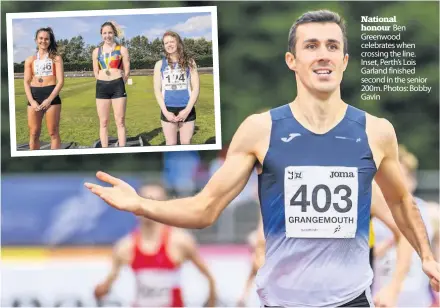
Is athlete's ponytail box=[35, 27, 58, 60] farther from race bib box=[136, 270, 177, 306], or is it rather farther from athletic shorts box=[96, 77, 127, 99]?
race bib box=[136, 270, 177, 306]

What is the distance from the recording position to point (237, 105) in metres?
5.60

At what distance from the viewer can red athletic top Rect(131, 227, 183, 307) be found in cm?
530

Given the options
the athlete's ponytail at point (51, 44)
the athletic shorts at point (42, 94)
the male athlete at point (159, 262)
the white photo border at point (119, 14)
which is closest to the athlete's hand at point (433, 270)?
the male athlete at point (159, 262)

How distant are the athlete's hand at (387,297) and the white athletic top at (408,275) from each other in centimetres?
11

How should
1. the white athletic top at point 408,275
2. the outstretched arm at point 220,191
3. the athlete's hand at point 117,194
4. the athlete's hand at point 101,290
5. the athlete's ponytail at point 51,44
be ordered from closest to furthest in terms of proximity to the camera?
the athlete's hand at point 117,194, the outstretched arm at point 220,191, the athlete's ponytail at point 51,44, the white athletic top at point 408,275, the athlete's hand at point 101,290

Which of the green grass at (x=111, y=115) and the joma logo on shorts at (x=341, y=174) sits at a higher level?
the green grass at (x=111, y=115)

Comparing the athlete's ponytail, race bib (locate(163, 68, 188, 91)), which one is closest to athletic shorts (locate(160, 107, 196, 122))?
race bib (locate(163, 68, 188, 91))

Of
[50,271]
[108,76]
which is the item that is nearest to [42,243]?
[50,271]

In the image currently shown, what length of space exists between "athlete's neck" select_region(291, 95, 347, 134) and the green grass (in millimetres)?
1115

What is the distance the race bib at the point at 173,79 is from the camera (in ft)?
16.9

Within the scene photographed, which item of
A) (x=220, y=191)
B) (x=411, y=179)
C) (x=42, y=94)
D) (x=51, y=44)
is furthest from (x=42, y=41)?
(x=411, y=179)

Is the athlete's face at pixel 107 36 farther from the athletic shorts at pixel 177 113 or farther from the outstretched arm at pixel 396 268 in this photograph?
the outstretched arm at pixel 396 268

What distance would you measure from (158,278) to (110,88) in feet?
3.96

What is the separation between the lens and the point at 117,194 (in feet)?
12.3
